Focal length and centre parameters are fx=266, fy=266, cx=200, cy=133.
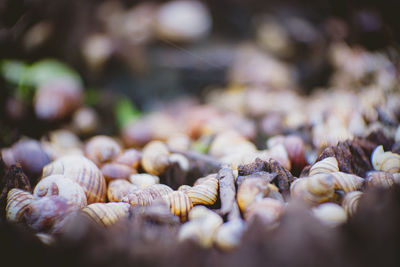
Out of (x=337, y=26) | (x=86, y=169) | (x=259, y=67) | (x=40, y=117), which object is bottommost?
(x=40, y=117)

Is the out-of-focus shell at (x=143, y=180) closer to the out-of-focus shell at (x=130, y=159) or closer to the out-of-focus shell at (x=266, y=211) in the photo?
the out-of-focus shell at (x=130, y=159)

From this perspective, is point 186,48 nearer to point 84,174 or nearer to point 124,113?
point 124,113

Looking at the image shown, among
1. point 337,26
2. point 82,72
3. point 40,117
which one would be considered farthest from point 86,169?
point 337,26

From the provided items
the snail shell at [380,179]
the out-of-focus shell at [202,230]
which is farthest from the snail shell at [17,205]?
the snail shell at [380,179]

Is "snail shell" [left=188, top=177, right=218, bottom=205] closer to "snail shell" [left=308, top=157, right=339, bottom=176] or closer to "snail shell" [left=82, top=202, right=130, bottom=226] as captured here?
"snail shell" [left=82, top=202, right=130, bottom=226]

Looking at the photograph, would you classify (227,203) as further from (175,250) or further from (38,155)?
(38,155)

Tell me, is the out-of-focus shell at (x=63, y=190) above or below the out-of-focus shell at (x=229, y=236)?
below

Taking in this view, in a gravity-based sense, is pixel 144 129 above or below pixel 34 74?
below
